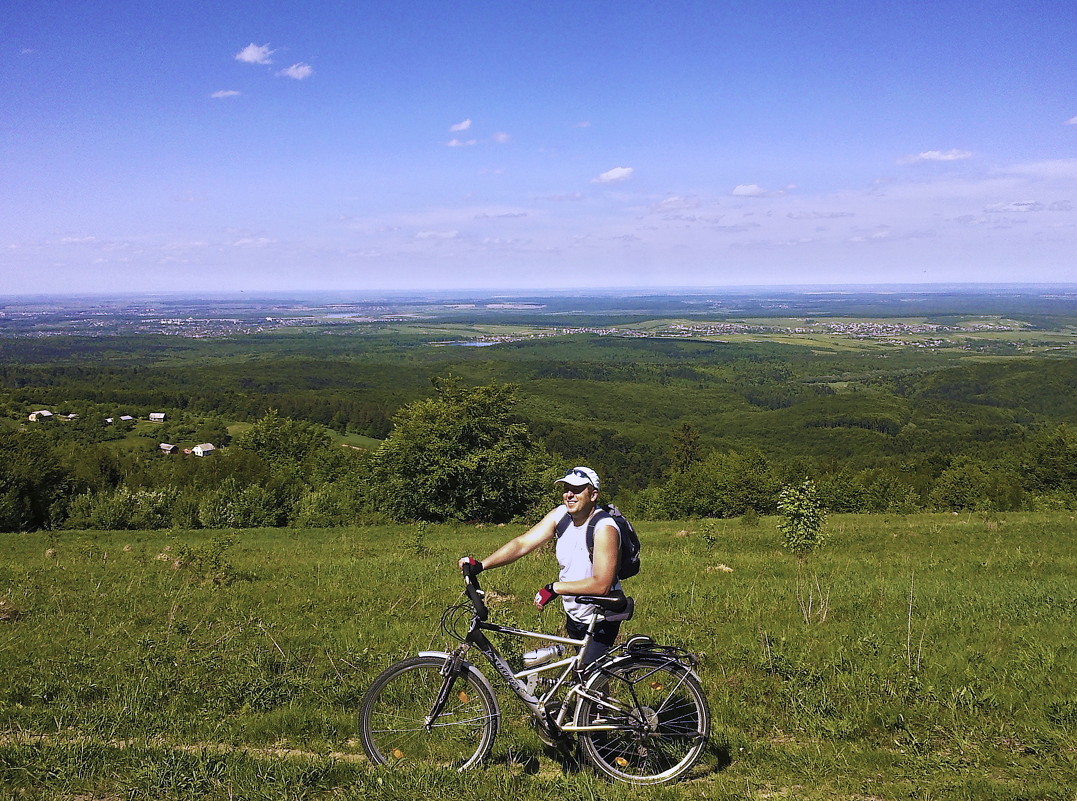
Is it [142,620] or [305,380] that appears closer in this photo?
[142,620]

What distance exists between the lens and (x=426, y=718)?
4.77 metres

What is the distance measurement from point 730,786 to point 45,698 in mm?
5944

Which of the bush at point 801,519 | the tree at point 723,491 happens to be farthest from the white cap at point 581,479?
the tree at point 723,491

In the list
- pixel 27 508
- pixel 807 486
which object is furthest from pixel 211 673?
pixel 27 508

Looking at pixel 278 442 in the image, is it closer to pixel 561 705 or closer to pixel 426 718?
pixel 426 718

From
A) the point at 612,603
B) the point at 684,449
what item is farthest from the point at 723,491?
the point at 612,603

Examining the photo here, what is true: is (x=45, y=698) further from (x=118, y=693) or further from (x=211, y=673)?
(x=211, y=673)

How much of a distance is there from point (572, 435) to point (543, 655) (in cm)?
10541

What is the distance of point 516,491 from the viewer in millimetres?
34781

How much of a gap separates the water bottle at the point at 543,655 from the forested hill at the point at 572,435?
97.4 ft

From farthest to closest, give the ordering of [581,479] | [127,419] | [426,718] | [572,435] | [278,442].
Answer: [572,435]
[127,419]
[278,442]
[426,718]
[581,479]

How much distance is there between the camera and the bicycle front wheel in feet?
15.0

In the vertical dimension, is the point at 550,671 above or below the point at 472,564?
below

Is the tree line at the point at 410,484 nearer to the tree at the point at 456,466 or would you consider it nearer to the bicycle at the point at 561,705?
the tree at the point at 456,466
